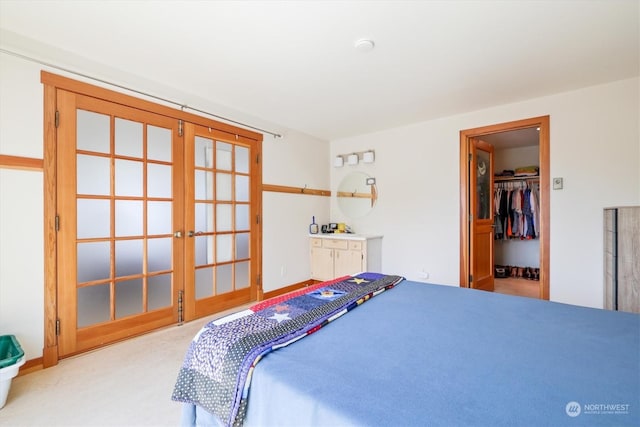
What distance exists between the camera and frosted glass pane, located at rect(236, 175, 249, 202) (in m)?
3.48

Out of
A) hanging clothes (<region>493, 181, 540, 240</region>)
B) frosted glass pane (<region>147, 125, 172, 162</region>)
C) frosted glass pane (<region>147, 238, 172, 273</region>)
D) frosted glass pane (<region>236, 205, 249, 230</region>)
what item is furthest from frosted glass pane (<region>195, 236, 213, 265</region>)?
hanging clothes (<region>493, 181, 540, 240</region>)

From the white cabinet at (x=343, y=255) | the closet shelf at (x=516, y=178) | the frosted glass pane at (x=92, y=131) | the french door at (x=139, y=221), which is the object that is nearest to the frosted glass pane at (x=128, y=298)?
the french door at (x=139, y=221)

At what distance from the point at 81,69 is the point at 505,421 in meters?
3.28

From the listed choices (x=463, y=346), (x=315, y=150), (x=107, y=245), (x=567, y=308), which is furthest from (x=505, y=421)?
(x=315, y=150)

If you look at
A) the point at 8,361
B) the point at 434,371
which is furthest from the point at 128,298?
the point at 434,371

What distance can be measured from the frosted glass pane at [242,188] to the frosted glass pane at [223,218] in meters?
0.19

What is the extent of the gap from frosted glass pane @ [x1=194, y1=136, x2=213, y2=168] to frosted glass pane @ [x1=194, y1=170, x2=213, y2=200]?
0.32 feet

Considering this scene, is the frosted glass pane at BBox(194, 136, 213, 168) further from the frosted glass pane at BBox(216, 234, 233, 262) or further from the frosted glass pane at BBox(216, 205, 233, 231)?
the frosted glass pane at BBox(216, 234, 233, 262)

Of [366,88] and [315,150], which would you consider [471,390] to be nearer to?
[366,88]

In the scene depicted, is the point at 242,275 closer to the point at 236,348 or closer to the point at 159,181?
the point at 159,181

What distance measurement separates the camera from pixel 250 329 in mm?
1236

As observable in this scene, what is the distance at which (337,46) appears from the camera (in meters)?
2.12

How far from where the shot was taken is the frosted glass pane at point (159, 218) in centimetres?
271

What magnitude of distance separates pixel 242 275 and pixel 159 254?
102 centimetres
